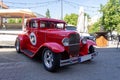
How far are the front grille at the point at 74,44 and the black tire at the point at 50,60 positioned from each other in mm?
830

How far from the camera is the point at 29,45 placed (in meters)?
9.65

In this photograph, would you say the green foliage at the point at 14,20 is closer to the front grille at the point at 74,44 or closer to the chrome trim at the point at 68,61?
the front grille at the point at 74,44

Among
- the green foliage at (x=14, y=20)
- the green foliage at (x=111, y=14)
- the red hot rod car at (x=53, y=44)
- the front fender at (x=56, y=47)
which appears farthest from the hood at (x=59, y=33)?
the green foliage at (x=111, y=14)

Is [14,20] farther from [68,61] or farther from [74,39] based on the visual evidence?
[68,61]

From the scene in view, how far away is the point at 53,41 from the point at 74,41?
0.76 m

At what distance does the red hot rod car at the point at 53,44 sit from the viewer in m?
7.23

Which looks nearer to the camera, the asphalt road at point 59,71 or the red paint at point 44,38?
the asphalt road at point 59,71

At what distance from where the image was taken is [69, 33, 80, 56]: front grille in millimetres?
7807

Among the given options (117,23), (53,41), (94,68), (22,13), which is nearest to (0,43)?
(22,13)

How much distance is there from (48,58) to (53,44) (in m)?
0.52

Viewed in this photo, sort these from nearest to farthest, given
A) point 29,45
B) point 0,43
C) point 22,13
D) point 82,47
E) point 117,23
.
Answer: point 82,47 → point 29,45 → point 0,43 → point 22,13 → point 117,23

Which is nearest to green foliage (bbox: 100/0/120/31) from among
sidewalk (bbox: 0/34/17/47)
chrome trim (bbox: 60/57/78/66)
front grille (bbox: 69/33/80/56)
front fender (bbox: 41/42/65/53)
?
sidewalk (bbox: 0/34/17/47)

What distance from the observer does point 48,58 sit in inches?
297

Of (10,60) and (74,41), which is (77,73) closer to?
(74,41)
